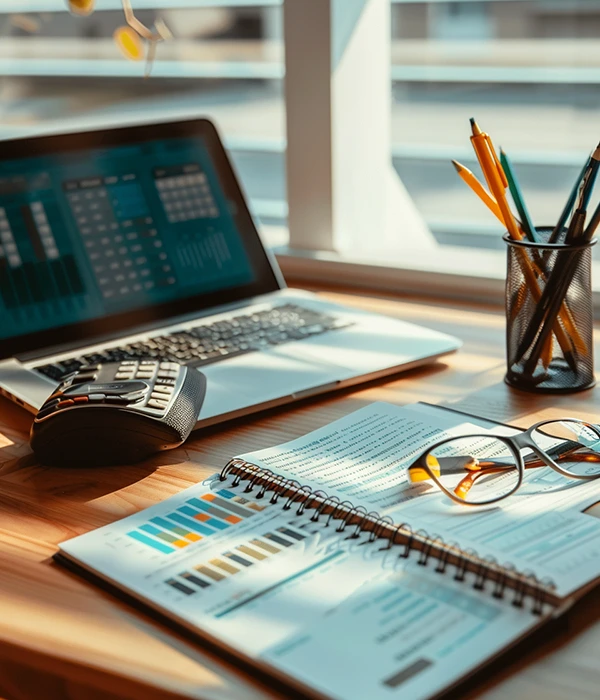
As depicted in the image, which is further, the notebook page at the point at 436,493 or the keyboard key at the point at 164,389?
the keyboard key at the point at 164,389

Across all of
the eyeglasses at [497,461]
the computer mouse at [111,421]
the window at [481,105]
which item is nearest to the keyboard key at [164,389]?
the computer mouse at [111,421]

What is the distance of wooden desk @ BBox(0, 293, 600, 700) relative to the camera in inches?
19.7

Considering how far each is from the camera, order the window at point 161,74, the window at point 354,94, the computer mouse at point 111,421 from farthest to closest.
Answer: the window at point 161,74
the window at point 354,94
the computer mouse at point 111,421

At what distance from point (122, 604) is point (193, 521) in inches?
3.7

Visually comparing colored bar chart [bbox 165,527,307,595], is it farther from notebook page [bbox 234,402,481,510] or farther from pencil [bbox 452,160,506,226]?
pencil [bbox 452,160,506,226]

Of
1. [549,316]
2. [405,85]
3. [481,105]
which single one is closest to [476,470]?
[549,316]

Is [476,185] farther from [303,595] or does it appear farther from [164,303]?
[303,595]

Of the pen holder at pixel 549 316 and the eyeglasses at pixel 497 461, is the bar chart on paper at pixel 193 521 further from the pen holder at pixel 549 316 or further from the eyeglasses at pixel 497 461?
the pen holder at pixel 549 316

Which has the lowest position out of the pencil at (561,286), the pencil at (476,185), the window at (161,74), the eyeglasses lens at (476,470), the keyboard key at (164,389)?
the eyeglasses lens at (476,470)

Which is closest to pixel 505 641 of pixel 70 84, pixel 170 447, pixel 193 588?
pixel 193 588

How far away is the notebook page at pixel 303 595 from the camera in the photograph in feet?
1.59

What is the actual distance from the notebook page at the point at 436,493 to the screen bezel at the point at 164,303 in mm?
338

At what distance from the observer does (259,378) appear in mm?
Result: 921

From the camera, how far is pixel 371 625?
1.69 ft
